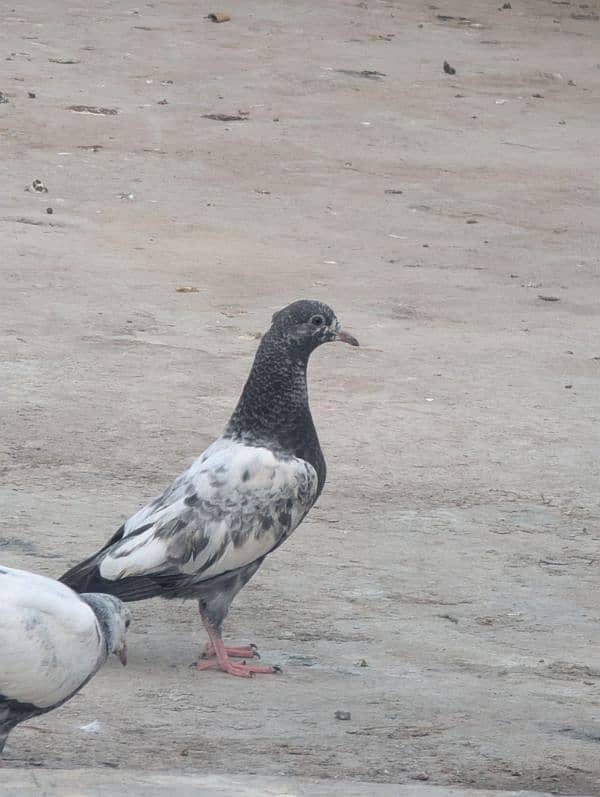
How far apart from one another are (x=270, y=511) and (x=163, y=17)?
52.5ft

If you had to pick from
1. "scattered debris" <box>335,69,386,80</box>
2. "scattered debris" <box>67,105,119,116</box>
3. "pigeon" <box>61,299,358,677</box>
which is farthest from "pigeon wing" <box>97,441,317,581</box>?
"scattered debris" <box>335,69,386,80</box>

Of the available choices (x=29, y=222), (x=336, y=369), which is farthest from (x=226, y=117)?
(x=336, y=369)

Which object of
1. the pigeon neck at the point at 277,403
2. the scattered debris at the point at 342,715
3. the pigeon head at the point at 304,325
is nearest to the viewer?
the scattered debris at the point at 342,715

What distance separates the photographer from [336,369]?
951cm

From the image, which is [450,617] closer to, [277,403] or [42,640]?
[277,403]

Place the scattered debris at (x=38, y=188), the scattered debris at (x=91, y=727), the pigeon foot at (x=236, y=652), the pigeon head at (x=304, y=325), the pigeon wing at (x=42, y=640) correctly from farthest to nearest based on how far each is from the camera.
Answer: the scattered debris at (x=38, y=188)
the pigeon head at (x=304, y=325)
the pigeon foot at (x=236, y=652)
the scattered debris at (x=91, y=727)
the pigeon wing at (x=42, y=640)

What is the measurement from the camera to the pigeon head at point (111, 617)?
4742 mm

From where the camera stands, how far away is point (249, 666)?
19.0ft

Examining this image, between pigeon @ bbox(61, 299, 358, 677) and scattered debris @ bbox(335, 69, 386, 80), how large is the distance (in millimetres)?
12601

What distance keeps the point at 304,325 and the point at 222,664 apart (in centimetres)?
133

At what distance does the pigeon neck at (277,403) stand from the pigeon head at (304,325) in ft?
0.09

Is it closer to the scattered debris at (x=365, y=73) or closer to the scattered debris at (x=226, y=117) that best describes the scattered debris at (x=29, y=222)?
the scattered debris at (x=226, y=117)

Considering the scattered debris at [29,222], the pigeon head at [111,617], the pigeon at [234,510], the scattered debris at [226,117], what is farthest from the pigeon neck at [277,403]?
the scattered debris at [226,117]

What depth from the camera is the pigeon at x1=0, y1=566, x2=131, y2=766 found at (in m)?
4.30
